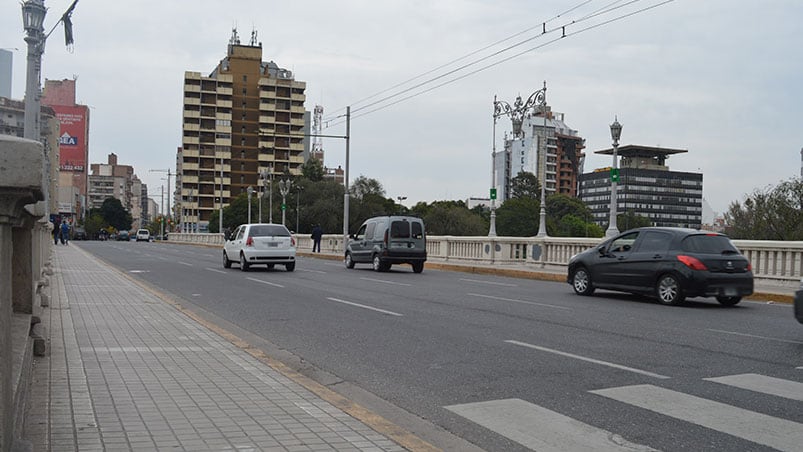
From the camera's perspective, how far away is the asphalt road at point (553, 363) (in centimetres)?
566

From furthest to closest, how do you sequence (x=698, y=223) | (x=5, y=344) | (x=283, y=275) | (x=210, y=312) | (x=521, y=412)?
(x=698, y=223) → (x=283, y=275) → (x=210, y=312) → (x=521, y=412) → (x=5, y=344)

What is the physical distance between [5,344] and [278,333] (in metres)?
7.59

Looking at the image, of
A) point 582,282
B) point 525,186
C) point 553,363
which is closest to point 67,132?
point 525,186

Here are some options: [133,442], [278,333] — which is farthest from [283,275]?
[133,442]

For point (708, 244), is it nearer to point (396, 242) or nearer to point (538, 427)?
point (538, 427)

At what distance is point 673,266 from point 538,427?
36.1ft

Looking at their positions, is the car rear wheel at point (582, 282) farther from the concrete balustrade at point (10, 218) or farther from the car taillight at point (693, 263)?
the concrete balustrade at point (10, 218)

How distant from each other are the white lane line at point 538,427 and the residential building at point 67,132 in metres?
138

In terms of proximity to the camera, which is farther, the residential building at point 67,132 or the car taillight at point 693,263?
the residential building at point 67,132

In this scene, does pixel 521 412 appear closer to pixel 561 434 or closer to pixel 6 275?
pixel 561 434

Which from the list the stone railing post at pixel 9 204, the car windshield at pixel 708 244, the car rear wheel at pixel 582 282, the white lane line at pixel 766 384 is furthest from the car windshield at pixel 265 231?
the stone railing post at pixel 9 204

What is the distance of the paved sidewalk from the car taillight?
1016 cm

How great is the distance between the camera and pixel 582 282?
18.0 metres

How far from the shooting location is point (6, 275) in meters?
3.31
